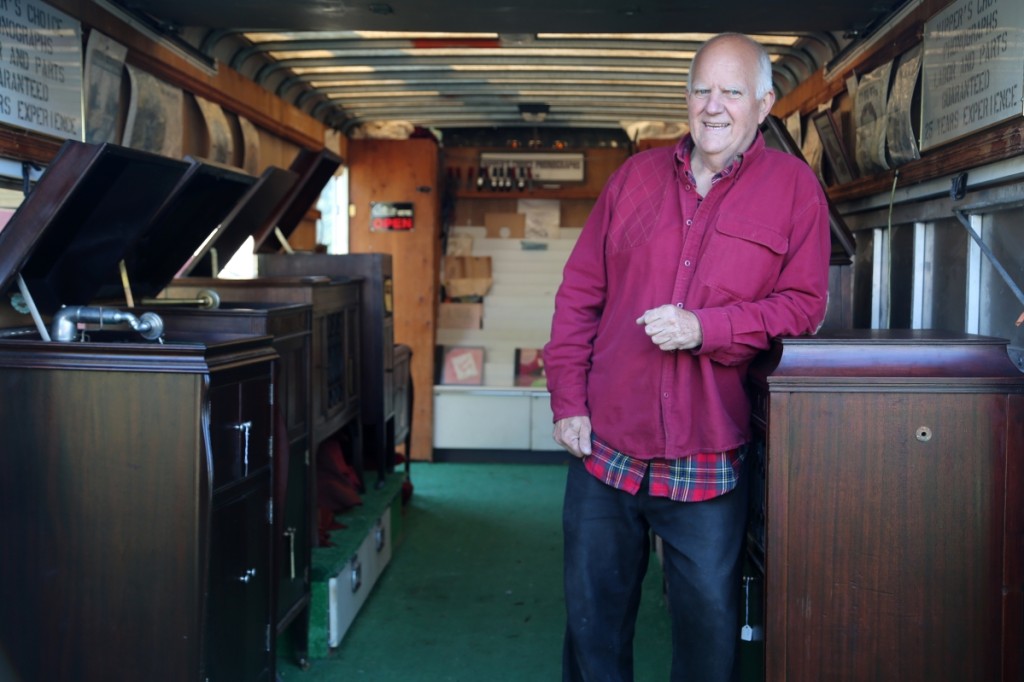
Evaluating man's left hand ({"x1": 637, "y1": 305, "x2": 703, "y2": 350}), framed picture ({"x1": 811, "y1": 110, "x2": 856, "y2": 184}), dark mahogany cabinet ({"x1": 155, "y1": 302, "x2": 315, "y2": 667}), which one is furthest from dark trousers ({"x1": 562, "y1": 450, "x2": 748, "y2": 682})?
framed picture ({"x1": 811, "y1": 110, "x2": 856, "y2": 184})

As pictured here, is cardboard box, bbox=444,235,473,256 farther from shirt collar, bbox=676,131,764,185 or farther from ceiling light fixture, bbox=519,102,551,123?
shirt collar, bbox=676,131,764,185

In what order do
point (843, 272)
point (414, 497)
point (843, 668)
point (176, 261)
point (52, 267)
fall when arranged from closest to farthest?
point (843, 668) → point (52, 267) → point (843, 272) → point (176, 261) → point (414, 497)

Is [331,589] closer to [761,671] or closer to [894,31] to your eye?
[761,671]

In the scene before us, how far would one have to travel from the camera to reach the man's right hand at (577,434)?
2668 millimetres

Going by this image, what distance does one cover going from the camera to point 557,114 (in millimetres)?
7410

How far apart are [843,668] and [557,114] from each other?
553 cm

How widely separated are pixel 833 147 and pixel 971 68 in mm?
1629

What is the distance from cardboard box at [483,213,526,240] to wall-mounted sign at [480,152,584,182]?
0.45m

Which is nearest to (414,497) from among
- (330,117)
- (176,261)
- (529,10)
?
(330,117)

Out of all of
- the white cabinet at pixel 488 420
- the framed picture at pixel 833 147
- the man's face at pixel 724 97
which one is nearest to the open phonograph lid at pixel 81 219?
the man's face at pixel 724 97

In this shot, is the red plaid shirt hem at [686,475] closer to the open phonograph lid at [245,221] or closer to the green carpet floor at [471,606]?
the green carpet floor at [471,606]

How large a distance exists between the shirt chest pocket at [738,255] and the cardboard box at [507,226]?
642 centimetres

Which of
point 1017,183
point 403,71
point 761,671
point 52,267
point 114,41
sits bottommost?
point 761,671

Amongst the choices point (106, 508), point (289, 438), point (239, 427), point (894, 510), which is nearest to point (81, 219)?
point (239, 427)
